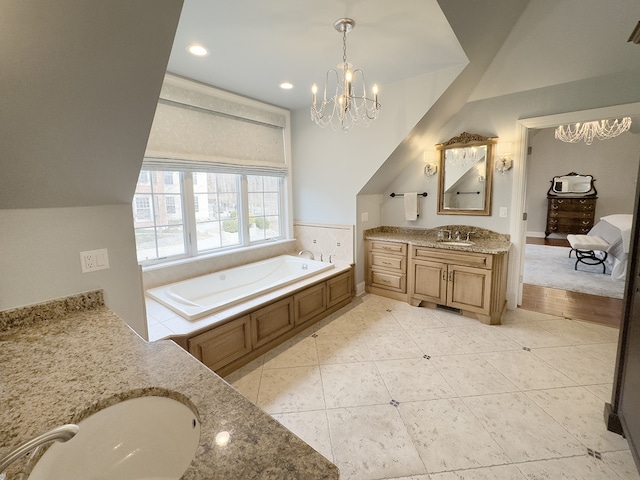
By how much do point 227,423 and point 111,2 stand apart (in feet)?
4.23

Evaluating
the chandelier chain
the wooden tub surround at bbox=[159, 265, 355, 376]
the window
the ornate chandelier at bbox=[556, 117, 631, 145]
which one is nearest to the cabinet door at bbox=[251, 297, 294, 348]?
the wooden tub surround at bbox=[159, 265, 355, 376]

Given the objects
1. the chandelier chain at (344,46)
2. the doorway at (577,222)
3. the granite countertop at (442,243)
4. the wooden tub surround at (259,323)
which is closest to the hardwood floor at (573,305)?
the doorway at (577,222)

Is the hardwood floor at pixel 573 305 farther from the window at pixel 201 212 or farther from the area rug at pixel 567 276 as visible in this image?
the window at pixel 201 212

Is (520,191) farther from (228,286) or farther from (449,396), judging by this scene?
(228,286)

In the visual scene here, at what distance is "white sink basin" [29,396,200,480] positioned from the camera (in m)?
0.77

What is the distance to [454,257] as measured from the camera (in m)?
3.20

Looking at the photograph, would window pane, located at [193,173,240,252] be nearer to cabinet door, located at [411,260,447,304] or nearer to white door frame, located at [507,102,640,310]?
cabinet door, located at [411,260,447,304]

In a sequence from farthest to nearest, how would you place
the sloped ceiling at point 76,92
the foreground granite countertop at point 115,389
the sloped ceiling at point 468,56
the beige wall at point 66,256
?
the sloped ceiling at point 468,56 < the beige wall at point 66,256 < the sloped ceiling at point 76,92 < the foreground granite countertop at point 115,389

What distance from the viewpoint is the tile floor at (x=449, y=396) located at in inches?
61.2

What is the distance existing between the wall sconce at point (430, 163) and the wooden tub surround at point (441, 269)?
76 cm

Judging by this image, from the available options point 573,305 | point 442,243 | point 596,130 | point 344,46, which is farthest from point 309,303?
point 596,130

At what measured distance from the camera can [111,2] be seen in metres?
0.90

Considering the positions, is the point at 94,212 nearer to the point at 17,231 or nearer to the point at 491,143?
the point at 17,231

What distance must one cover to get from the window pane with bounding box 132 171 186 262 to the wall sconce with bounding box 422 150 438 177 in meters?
3.01
